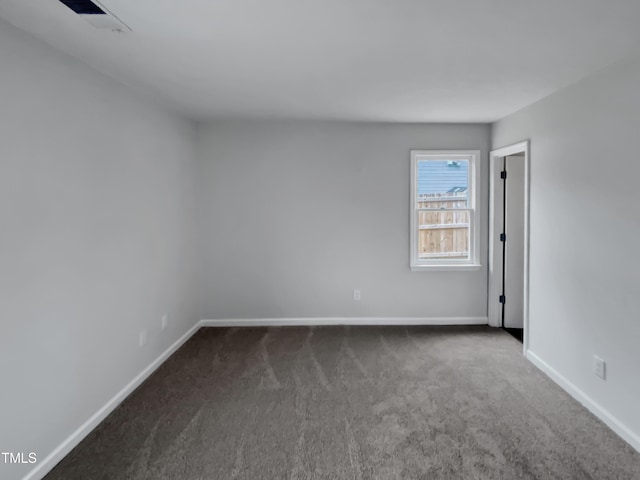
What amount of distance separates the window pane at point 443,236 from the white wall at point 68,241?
9.95 feet

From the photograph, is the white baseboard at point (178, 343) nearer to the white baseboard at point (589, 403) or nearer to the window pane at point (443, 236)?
the window pane at point (443, 236)

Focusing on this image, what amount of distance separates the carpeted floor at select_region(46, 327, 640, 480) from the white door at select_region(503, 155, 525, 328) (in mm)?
800

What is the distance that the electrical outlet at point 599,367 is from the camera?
8.71 ft

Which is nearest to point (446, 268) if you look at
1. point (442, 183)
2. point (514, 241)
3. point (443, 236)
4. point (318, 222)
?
point (443, 236)

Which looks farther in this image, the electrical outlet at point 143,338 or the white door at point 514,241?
the white door at point 514,241

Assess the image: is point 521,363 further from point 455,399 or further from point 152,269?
point 152,269

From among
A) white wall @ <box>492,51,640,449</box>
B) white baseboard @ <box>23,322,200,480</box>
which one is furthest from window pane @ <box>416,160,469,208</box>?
white baseboard @ <box>23,322,200,480</box>

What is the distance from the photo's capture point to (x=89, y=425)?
2.53 meters

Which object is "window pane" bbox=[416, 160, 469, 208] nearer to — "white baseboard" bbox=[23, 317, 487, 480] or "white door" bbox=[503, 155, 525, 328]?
"white door" bbox=[503, 155, 525, 328]

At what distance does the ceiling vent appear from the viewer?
5.92ft

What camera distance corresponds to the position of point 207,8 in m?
1.88

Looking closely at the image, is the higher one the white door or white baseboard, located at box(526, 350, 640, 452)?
the white door

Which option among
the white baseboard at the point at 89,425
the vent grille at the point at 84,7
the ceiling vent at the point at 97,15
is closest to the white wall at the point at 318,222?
the white baseboard at the point at 89,425

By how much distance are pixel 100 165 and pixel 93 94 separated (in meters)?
0.48
